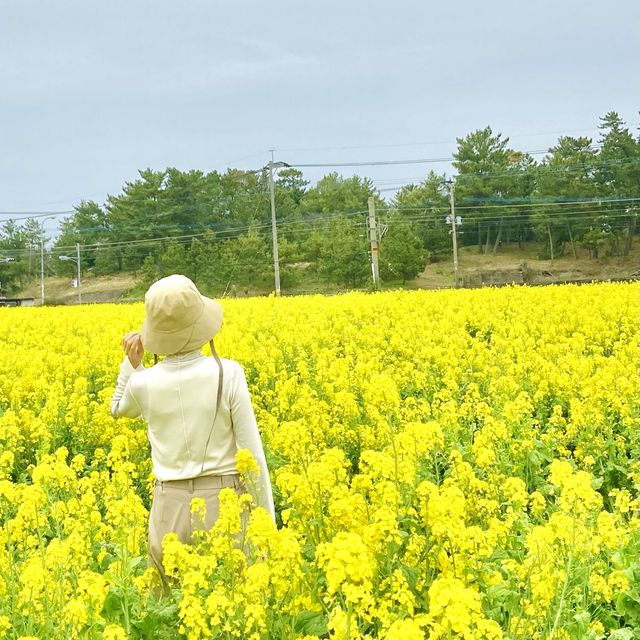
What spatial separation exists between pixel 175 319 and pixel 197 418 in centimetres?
41

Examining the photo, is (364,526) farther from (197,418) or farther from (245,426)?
(197,418)

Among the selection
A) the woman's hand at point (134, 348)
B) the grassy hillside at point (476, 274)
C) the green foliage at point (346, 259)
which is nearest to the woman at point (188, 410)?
the woman's hand at point (134, 348)

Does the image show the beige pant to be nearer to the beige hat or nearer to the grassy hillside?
the beige hat

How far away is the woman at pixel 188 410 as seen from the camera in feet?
9.76

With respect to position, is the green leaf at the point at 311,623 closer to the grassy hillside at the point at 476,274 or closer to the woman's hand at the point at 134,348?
the woman's hand at the point at 134,348

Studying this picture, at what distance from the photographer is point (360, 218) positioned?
5928 cm

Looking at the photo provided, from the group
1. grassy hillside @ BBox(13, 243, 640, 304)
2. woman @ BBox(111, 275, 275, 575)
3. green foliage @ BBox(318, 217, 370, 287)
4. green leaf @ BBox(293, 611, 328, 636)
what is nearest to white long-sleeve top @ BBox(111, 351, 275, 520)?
woman @ BBox(111, 275, 275, 575)

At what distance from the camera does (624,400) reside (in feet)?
19.4

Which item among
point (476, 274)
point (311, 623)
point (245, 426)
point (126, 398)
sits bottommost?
point (311, 623)

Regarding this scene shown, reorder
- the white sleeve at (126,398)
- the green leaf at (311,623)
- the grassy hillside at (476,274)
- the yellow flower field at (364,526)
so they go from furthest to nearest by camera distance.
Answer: the grassy hillside at (476,274)
the white sleeve at (126,398)
the green leaf at (311,623)
the yellow flower field at (364,526)

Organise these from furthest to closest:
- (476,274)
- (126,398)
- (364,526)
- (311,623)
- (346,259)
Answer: (476,274) → (346,259) → (126,398) → (364,526) → (311,623)

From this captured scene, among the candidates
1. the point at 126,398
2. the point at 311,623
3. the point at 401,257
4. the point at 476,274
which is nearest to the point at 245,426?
the point at 126,398

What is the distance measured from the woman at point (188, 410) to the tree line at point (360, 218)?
44.6m

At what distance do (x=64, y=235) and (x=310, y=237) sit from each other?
36434mm
